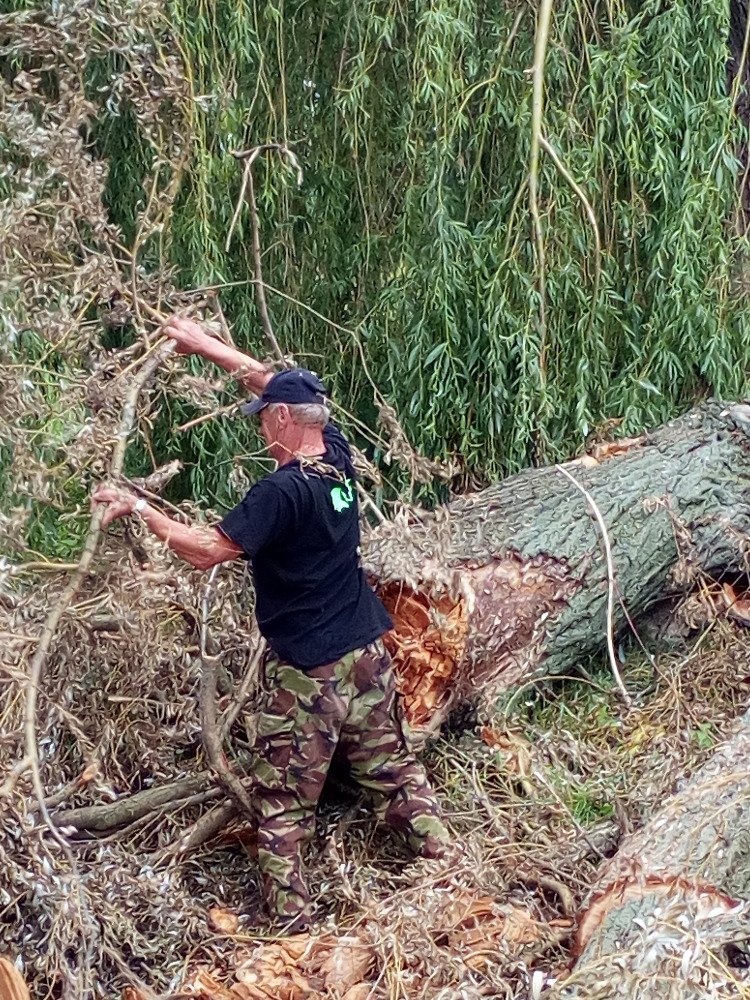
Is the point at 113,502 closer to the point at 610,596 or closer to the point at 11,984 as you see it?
the point at 11,984

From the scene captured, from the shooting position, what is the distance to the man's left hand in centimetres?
330

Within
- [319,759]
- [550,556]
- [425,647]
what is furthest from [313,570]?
[550,556]

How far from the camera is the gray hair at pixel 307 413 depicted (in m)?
3.61

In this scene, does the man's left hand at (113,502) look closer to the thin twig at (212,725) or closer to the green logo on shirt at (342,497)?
the green logo on shirt at (342,497)

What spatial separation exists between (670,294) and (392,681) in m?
2.32

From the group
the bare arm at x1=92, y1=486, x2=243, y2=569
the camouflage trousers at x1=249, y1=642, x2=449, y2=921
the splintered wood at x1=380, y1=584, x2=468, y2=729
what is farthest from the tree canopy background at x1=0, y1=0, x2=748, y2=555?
the bare arm at x1=92, y1=486, x2=243, y2=569

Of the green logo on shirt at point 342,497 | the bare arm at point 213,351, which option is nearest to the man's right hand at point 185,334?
the bare arm at point 213,351

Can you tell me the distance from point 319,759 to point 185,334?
1.38 meters

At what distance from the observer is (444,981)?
3236 mm

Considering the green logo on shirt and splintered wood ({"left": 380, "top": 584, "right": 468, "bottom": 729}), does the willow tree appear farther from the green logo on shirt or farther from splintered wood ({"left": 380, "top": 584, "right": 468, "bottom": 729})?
the green logo on shirt

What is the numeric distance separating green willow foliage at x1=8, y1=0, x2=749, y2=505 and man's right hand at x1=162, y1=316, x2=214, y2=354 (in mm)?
1341

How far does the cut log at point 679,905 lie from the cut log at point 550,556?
0.92m

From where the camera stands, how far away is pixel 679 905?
9.71 ft

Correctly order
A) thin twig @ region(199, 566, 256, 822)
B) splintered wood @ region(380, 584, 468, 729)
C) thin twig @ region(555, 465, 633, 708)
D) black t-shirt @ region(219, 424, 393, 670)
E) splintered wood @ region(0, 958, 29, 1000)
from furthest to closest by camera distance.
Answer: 1. thin twig @ region(555, 465, 633, 708)
2. splintered wood @ region(380, 584, 468, 729)
3. thin twig @ region(199, 566, 256, 822)
4. black t-shirt @ region(219, 424, 393, 670)
5. splintered wood @ region(0, 958, 29, 1000)
